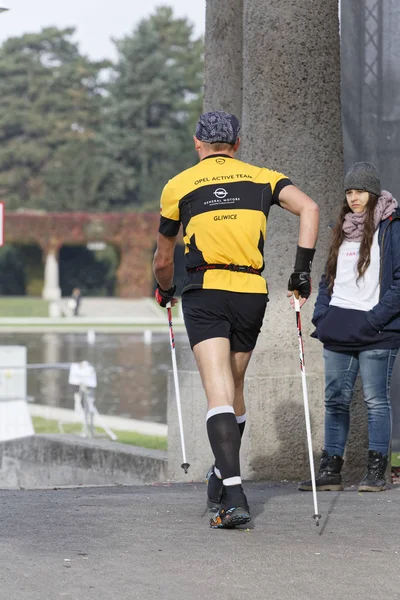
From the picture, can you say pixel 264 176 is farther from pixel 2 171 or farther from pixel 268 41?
pixel 2 171

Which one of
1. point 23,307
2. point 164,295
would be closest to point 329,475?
point 164,295

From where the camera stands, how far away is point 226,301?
5.09 metres

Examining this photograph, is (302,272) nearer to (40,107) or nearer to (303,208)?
(303,208)

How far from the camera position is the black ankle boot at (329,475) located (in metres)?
6.52

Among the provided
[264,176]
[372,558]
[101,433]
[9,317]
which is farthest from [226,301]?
[9,317]

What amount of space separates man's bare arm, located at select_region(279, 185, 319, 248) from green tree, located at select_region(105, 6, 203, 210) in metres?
78.6

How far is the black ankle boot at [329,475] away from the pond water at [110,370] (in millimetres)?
7111

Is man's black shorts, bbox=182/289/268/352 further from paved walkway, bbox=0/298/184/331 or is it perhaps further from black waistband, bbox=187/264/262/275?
paved walkway, bbox=0/298/184/331

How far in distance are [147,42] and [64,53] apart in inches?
441

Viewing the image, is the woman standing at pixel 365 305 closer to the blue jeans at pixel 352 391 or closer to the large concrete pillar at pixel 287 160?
the blue jeans at pixel 352 391

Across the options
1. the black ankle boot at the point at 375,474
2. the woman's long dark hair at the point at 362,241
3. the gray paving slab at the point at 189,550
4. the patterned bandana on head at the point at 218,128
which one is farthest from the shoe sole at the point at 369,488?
the patterned bandana on head at the point at 218,128

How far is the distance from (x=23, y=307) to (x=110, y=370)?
3573 cm

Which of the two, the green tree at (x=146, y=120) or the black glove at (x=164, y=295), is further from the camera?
the green tree at (x=146, y=120)

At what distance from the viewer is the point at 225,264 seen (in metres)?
5.11
